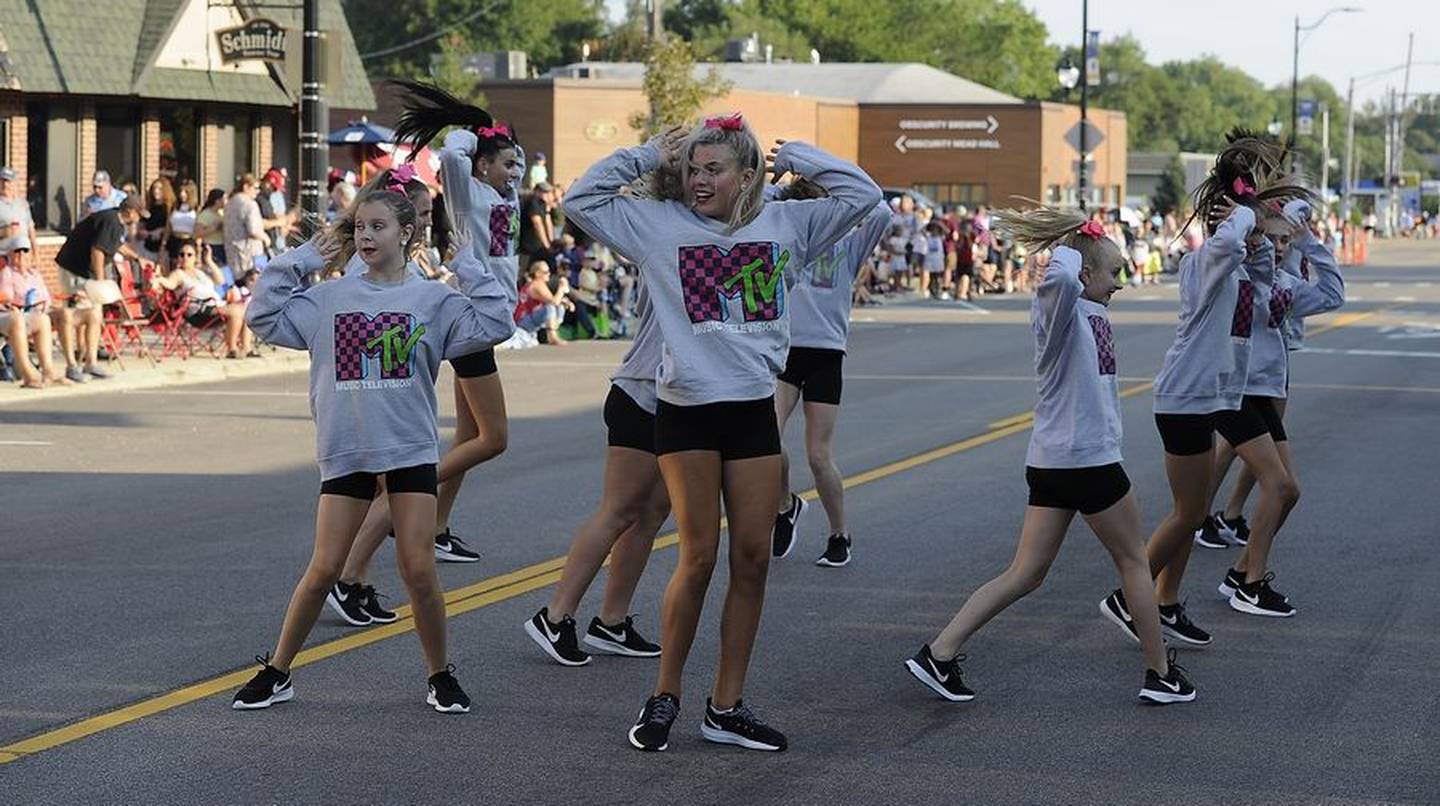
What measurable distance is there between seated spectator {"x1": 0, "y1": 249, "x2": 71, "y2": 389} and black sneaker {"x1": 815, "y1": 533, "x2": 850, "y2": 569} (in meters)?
10.6

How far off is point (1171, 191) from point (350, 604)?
77751 mm

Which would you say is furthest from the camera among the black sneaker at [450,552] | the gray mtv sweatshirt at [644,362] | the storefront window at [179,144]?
the storefront window at [179,144]

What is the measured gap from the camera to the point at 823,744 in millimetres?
6793

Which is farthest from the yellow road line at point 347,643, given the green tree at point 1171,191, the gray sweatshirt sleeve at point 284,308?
the green tree at point 1171,191

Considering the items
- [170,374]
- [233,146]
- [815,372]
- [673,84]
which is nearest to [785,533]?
[815,372]

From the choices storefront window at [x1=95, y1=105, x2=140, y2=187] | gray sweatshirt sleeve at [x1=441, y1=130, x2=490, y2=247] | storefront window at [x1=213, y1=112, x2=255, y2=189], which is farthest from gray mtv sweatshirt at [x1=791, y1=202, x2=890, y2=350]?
storefront window at [x1=213, y1=112, x2=255, y2=189]

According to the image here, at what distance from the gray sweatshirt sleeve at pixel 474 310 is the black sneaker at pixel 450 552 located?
3.19 metres

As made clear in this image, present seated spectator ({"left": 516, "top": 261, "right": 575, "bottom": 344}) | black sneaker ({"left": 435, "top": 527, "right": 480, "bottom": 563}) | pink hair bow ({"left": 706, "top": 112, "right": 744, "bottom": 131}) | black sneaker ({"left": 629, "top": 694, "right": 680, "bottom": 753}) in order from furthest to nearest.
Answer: seated spectator ({"left": 516, "top": 261, "right": 575, "bottom": 344}) < black sneaker ({"left": 435, "top": 527, "right": 480, "bottom": 563}) < black sneaker ({"left": 629, "top": 694, "right": 680, "bottom": 753}) < pink hair bow ({"left": 706, "top": 112, "right": 744, "bottom": 131})

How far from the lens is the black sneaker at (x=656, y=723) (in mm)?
6598

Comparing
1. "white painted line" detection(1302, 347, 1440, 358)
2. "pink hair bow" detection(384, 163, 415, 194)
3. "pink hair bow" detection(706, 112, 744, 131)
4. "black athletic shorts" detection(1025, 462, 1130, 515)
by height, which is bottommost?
"white painted line" detection(1302, 347, 1440, 358)

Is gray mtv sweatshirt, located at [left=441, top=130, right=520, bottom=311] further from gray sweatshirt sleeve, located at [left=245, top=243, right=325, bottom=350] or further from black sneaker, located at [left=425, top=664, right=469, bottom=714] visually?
black sneaker, located at [left=425, top=664, right=469, bottom=714]

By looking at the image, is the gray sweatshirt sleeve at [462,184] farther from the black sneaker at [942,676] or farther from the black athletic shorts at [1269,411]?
the black athletic shorts at [1269,411]

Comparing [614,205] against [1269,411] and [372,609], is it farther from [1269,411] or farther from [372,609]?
[1269,411]

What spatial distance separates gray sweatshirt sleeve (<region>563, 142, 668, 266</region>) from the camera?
645 centimetres
